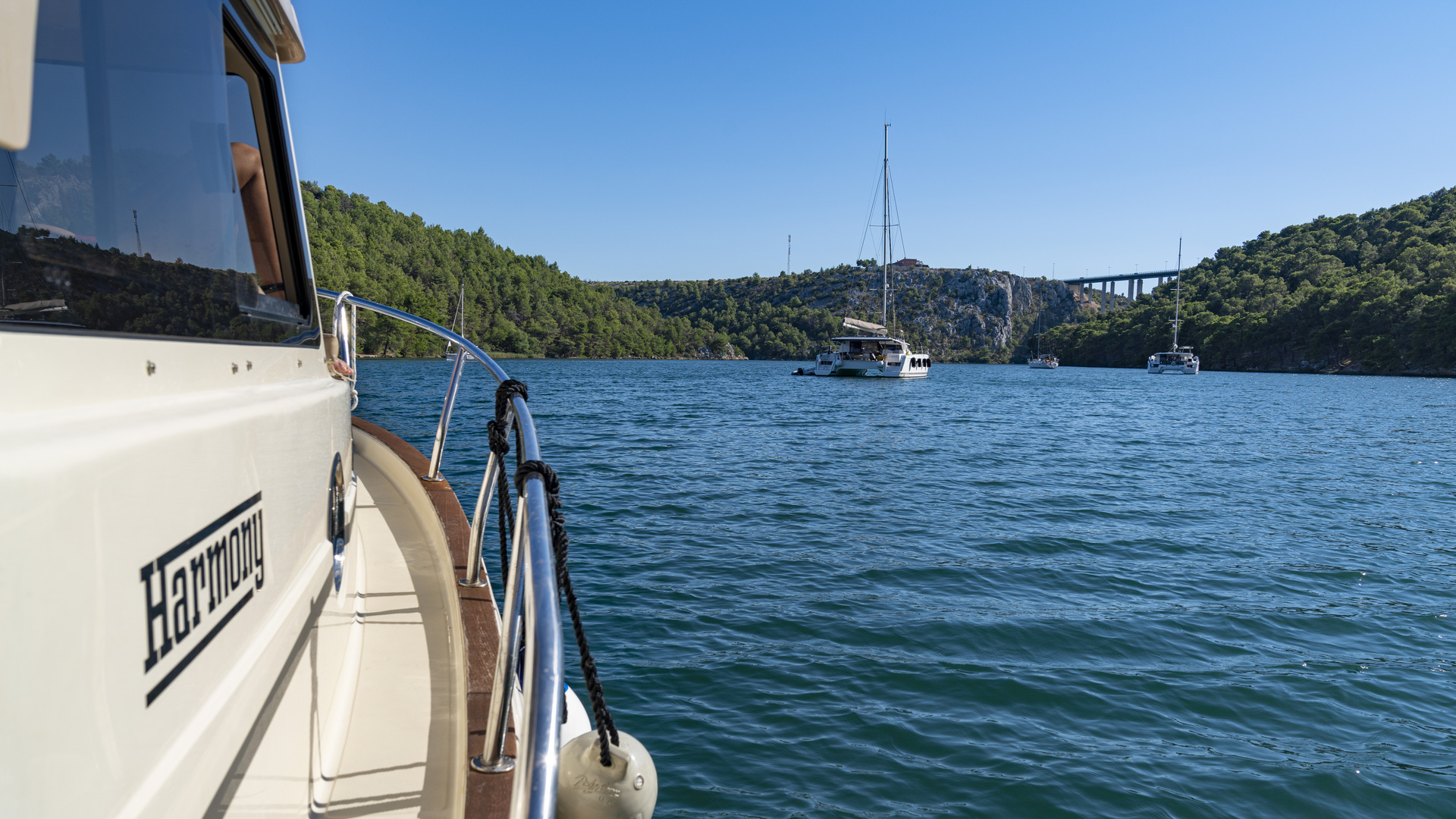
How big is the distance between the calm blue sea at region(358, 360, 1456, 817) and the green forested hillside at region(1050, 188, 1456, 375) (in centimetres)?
7799

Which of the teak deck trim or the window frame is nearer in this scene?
the teak deck trim

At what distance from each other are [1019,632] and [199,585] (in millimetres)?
6130

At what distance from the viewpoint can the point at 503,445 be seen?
2.06 m

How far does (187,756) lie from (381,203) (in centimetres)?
13464

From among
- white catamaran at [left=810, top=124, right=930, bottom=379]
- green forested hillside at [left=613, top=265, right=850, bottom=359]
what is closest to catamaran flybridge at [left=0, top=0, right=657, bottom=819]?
white catamaran at [left=810, top=124, right=930, bottom=379]

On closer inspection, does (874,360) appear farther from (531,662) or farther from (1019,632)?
(531,662)

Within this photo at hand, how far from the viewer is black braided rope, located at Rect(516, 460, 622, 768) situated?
4.60ft

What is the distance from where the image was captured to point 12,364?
0.69 meters

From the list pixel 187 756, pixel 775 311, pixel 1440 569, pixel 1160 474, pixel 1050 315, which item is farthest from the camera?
pixel 1050 315

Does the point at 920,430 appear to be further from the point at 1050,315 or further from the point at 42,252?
the point at 1050,315

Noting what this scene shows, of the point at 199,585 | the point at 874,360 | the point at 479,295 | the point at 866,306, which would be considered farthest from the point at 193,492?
the point at 866,306

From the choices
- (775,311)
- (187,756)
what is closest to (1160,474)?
(187,756)

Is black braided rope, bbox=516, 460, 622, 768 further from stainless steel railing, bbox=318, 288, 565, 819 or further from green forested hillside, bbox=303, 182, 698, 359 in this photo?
green forested hillside, bbox=303, 182, 698, 359

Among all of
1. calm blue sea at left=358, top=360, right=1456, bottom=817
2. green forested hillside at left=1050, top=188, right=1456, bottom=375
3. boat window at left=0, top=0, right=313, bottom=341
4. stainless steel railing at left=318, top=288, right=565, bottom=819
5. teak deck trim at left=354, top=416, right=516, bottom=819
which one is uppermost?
green forested hillside at left=1050, top=188, right=1456, bottom=375
